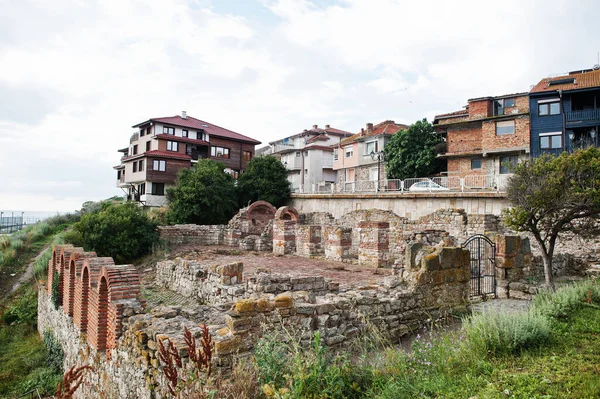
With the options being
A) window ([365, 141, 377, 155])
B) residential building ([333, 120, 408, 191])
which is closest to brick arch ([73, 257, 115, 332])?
residential building ([333, 120, 408, 191])

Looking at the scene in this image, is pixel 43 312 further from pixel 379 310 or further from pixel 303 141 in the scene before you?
pixel 303 141

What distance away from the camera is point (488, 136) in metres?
30.3

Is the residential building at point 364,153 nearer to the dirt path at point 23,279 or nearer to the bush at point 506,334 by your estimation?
the dirt path at point 23,279

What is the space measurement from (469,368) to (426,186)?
62.0ft

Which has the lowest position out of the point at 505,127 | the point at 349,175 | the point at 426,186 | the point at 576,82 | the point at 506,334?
the point at 506,334

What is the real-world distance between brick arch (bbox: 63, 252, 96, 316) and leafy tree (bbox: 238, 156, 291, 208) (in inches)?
863

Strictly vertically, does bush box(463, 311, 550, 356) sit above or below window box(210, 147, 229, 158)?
below

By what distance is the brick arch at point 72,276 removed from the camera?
32.1 feet

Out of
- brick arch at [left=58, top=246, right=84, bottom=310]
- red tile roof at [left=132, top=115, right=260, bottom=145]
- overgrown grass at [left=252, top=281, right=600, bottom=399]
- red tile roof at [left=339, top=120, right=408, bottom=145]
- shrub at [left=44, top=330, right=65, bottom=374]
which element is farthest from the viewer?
red tile roof at [left=339, top=120, right=408, bottom=145]

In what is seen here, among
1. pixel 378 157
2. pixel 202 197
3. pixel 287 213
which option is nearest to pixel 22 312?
pixel 202 197

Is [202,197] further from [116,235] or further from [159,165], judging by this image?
[159,165]

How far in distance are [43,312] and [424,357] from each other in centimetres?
1442

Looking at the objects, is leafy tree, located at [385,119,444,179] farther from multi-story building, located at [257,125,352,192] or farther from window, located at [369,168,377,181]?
multi-story building, located at [257,125,352,192]

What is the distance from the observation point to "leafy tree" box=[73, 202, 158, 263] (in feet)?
63.6
